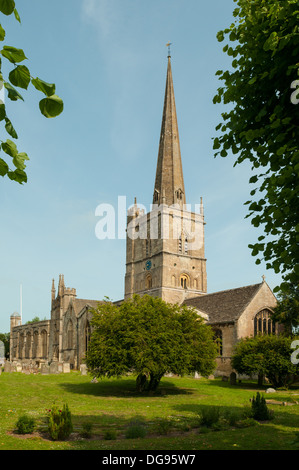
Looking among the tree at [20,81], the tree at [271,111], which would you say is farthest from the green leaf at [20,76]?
the tree at [271,111]

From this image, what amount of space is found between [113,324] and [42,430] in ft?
46.8

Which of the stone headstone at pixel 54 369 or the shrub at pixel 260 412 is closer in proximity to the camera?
the shrub at pixel 260 412

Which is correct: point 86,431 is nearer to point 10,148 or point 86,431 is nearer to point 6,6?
point 10,148

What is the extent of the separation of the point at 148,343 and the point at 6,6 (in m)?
26.1

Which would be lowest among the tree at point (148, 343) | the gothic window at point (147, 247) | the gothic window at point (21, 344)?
the gothic window at point (21, 344)

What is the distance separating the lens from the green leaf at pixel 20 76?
3141mm

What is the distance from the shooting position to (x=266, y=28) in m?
9.00

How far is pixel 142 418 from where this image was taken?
59.4 feet

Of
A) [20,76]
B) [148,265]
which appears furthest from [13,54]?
[148,265]

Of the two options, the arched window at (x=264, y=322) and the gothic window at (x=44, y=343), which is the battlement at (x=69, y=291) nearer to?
the gothic window at (x=44, y=343)

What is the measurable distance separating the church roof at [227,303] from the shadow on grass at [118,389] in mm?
12258

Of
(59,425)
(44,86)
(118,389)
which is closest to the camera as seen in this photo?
(44,86)
